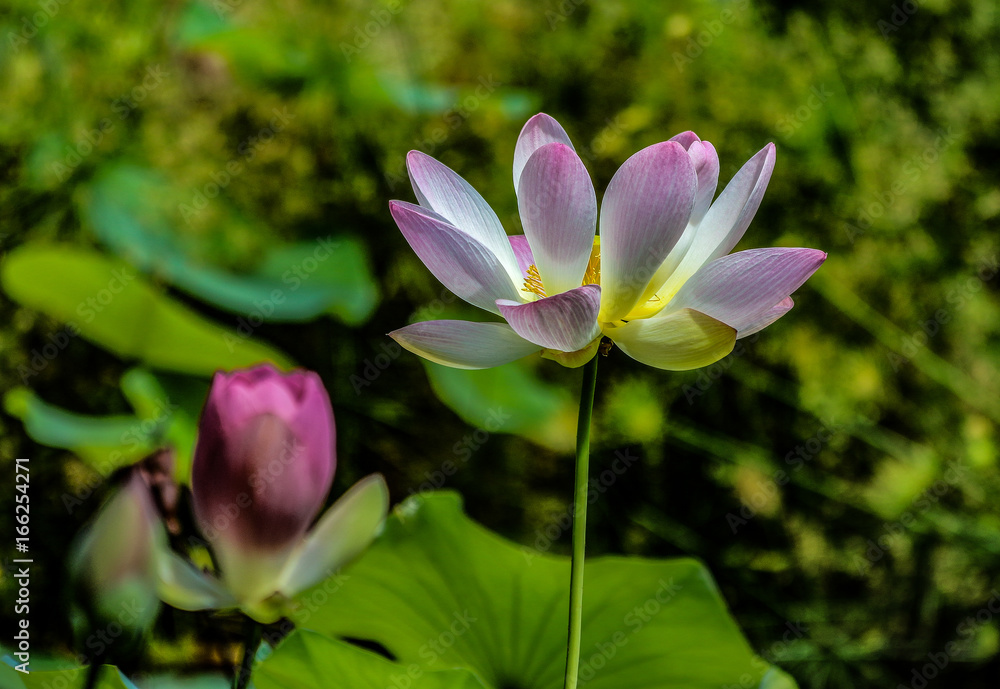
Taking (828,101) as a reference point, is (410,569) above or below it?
below

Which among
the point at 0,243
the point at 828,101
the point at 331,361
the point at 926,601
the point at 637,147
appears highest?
the point at 828,101

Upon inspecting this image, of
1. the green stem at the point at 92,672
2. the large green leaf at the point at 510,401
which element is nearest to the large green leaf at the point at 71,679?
the green stem at the point at 92,672

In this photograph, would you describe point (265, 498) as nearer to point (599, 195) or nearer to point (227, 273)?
point (227, 273)

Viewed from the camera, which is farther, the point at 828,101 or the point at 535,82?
the point at 535,82

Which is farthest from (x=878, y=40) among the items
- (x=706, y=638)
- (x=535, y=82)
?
(x=706, y=638)

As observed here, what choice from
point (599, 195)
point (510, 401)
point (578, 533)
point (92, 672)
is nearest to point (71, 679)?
point (92, 672)

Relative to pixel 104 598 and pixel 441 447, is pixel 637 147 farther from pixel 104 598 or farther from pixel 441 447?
pixel 104 598

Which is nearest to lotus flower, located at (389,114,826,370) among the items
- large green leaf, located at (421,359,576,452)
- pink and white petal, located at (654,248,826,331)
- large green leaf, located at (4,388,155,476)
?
pink and white petal, located at (654,248,826,331)

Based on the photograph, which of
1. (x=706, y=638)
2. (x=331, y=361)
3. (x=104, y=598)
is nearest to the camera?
(x=104, y=598)
